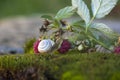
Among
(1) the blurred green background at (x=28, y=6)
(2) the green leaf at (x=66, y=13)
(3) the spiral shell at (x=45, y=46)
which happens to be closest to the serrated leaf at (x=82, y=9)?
(2) the green leaf at (x=66, y=13)

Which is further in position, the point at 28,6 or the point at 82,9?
the point at 28,6

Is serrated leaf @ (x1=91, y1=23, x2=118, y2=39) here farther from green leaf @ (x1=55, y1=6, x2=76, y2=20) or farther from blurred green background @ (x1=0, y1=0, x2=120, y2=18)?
blurred green background @ (x1=0, y1=0, x2=120, y2=18)

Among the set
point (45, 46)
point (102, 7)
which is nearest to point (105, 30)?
point (102, 7)

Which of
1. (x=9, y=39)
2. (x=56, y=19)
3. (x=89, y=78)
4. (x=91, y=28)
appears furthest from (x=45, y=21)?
(x=9, y=39)

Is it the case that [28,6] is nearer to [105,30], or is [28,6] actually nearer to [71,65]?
[105,30]

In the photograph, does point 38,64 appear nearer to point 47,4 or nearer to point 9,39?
point 9,39

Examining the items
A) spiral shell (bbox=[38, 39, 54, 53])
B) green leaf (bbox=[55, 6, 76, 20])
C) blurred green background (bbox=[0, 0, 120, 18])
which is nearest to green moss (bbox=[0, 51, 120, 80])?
spiral shell (bbox=[38, 39, 54, 53])
